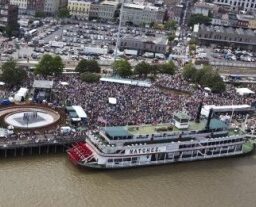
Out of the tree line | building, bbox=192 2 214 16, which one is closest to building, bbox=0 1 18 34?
the tree line

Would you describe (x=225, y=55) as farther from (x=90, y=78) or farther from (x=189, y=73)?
(x=90, y=78)

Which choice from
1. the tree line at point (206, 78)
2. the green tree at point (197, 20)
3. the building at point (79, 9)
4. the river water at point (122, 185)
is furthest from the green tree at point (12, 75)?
the green tree at point (197, 20)

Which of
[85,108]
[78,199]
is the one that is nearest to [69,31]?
[85,108]

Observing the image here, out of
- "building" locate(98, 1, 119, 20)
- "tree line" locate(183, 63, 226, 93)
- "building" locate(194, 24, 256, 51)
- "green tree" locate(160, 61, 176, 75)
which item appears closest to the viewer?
"tree line" locate(183, 63, 226, 93)

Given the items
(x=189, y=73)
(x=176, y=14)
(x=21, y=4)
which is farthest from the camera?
(x=176, y=14)

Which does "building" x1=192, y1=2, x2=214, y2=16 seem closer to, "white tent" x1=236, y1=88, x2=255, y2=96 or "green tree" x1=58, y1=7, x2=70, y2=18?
"green tree" x1=58, y1=7, x2=70, y2=18

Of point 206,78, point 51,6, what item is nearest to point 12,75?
point 206,78
